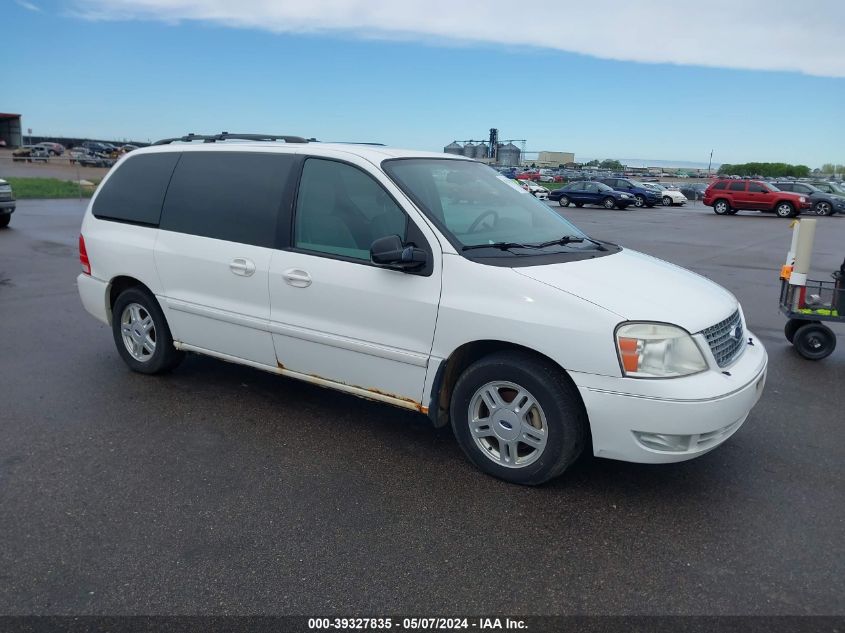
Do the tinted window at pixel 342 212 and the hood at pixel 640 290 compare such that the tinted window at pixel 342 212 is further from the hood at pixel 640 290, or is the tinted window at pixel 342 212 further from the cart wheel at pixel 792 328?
the cart wheel at pixel 792 328

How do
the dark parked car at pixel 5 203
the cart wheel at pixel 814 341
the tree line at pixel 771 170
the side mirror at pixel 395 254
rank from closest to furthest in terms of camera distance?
the side mirror at pixel 395 254 < the cart wheel at pixel 814 341 < the dark parked car at pixel 5 203 < the tree line at pixel 771 170

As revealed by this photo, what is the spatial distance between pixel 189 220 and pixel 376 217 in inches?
63.5

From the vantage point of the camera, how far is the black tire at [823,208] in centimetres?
3531

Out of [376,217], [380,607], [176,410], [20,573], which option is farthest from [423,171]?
[20,573]

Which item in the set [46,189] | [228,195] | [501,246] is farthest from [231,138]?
[46,189]

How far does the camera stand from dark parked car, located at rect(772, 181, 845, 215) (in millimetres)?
35062

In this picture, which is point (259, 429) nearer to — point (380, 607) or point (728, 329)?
point (380, 607)

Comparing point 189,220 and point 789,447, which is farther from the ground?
point 189,220

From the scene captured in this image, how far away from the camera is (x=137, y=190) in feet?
18.8

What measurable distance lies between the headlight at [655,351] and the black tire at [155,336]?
3.50m

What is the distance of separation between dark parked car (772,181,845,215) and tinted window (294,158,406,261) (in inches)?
1399

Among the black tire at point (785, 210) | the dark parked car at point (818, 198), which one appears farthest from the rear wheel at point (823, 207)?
the black tire at point (785, 210)

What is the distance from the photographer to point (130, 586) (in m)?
3.07

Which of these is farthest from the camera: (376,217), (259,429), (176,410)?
(176,410)
